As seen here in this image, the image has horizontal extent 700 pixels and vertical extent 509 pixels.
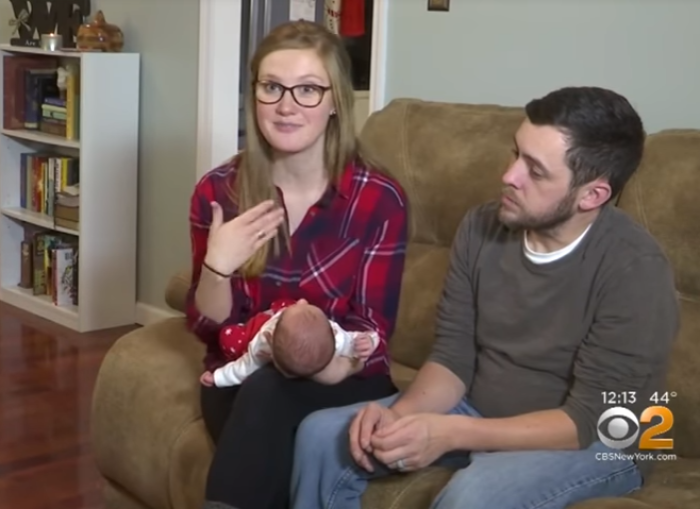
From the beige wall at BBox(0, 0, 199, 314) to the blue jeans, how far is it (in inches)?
87.2

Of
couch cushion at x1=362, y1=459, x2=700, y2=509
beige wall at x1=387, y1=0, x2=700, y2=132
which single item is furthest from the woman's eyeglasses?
beige wall at x1=387, y1=0, x2=700, y2=132

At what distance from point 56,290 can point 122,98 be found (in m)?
0.84

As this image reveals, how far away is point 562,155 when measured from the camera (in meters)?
1.60

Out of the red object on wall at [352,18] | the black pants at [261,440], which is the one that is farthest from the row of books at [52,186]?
the black pants at [261,440]

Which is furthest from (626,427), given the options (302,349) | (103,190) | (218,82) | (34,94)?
(34,94)

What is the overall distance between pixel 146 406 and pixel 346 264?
519mm

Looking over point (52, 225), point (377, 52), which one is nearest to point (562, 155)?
point (377, 52)

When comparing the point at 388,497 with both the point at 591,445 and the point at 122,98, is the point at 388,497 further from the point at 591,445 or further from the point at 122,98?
the point at 122,98

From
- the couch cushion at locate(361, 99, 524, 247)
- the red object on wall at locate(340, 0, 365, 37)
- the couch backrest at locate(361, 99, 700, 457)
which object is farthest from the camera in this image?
the red object on wall at locate(340, 0, 365, 37)

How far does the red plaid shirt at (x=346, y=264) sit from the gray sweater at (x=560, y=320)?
0.45 ft

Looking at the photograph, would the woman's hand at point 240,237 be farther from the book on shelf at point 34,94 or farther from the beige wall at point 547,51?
the book on shelf at point 34,94

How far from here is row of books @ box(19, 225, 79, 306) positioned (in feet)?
13.3

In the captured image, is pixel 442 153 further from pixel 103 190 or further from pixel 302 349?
pixel 103 190

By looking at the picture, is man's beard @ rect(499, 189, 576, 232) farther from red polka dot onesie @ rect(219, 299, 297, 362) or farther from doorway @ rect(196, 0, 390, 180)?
doorway @ rect(196, 0, 390, 180)
